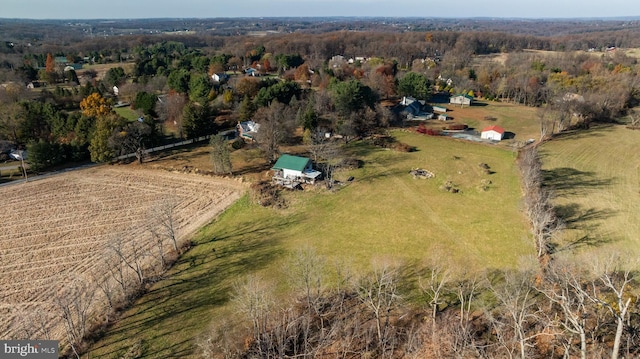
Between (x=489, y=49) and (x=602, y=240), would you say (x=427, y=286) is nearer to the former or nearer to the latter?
(x=602, y=240)

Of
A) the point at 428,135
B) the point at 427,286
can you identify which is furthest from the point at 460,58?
the point at 427,286

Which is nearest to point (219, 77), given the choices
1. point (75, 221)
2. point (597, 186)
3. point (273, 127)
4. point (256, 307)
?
point (273, 127)

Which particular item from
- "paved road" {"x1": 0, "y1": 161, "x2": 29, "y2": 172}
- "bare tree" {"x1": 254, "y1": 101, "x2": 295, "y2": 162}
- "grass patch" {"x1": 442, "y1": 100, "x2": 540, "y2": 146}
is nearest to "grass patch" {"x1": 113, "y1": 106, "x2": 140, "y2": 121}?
"paved road" {"x1": 0, "y1": 161, "x2": 29, "y2": 172}

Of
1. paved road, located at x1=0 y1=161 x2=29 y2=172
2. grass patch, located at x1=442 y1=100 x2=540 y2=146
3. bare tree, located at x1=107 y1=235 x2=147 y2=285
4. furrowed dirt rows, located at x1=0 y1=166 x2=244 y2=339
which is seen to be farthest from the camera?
grass patch, located at x1=442 y1=100 x2=540 y2=146

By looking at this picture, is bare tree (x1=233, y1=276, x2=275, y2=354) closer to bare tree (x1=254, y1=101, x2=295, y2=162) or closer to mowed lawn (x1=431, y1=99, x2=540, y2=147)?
bare tree (x1=254, y1=101, x2=295, y2=162)

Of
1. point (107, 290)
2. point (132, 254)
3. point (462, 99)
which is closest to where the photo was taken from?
point (107, 290)

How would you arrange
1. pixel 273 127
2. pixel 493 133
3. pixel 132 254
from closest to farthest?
1. pixel 132 254
2. pixel 273 127
3. pixel 493 133

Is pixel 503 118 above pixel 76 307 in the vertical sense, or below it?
above

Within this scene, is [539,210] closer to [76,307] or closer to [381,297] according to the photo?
[381,297]
